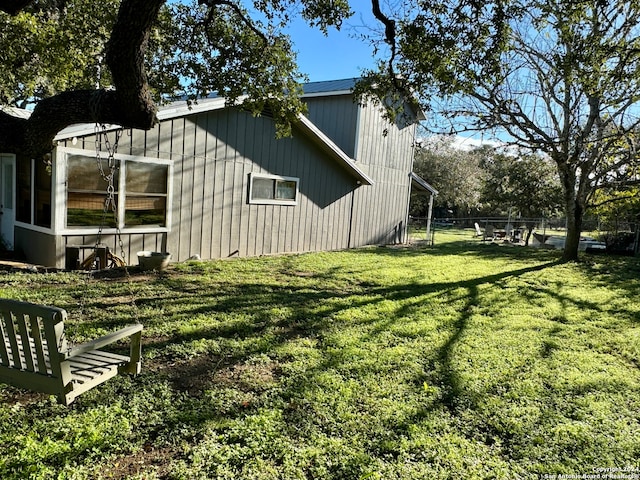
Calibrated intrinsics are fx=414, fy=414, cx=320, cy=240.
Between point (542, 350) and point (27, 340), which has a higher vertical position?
point (27, 340)

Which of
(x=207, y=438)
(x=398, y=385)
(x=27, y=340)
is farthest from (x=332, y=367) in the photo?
(x=27, y=340)

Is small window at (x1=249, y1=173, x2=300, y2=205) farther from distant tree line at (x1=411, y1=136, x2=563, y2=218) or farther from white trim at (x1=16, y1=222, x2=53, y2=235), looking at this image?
distant tree line at (x1=411, y1=136, x2=563, y2=218)

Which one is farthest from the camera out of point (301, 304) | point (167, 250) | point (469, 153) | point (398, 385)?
point (469, 153)

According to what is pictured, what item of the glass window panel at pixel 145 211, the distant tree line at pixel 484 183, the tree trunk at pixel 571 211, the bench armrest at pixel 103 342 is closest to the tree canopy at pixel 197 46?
the glass window panel at pixel 145 211

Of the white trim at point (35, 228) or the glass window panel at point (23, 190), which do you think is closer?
the white trim at point (35, 228)

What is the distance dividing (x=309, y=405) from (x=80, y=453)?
5.45ft

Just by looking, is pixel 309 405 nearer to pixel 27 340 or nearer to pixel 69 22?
pixel 27 340

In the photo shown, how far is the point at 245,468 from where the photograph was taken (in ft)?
8.69

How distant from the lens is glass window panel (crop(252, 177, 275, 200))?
35.1 feet

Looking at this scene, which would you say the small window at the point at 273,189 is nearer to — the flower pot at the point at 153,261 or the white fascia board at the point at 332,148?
the white fascia board at the point at 332,148

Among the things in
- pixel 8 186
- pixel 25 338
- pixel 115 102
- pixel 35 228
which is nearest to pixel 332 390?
pixel 25 338

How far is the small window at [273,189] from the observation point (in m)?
10.7

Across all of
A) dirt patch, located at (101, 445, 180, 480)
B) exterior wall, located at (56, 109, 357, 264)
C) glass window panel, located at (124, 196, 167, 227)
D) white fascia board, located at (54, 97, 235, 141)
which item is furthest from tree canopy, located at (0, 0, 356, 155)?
dirt patch, located at (101, 445, 180, 480)

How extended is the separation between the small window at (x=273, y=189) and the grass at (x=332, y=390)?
3.50m
